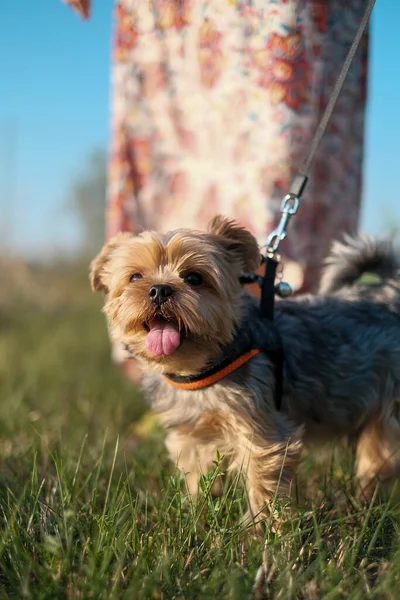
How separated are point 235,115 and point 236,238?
1365 mm

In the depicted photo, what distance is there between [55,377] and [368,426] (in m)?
3.78

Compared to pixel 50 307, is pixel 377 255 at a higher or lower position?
higher

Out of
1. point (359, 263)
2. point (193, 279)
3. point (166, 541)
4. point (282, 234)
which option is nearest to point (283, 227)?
point (282, 234)

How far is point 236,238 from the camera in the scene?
9.90ft

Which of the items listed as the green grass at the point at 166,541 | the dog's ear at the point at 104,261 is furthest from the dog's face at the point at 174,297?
the green grass at the point at 166,541

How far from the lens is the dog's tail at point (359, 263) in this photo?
3615 millimetres

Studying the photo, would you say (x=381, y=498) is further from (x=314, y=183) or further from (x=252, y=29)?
(x=252, y=29)

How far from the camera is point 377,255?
362cm

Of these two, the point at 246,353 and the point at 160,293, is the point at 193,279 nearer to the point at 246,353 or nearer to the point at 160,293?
the point at 160,293

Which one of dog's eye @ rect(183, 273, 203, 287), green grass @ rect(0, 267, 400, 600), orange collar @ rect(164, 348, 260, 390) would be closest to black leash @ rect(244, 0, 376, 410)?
orange collar @ rect(164, 348, 260, 390)

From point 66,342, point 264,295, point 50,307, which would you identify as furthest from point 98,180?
point 264,295

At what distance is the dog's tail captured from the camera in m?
3.61

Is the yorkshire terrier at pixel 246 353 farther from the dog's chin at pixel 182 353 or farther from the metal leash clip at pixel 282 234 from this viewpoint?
the metal leash clip at pixel 282 234

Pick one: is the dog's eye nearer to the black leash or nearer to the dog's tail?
the black leash
